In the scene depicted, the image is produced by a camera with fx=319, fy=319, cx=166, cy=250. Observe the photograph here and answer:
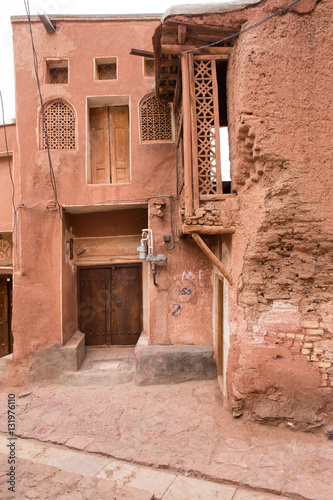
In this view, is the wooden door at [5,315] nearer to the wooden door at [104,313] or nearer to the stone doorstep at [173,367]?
the wooden door at [104,313]

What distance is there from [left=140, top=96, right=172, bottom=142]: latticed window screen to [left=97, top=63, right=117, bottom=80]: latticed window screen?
3.98 ft

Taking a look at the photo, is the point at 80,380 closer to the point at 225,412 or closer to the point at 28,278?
the point at 28,278

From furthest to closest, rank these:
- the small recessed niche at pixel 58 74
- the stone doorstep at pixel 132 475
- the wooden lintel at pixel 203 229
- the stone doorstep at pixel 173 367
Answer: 1. the small recessed niche at pixel 58 74
2. the stone doorstep at pixel 173 367
3. the wooden lintel at pixel 203 229
4. the stone doorstep at pixel 132 475

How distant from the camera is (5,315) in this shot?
8.80 metres

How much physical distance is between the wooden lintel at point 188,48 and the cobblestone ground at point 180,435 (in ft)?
18.6

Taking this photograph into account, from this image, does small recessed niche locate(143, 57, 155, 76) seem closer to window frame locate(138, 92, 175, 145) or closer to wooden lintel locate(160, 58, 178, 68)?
window frame locate(138, 92, 175, 145)

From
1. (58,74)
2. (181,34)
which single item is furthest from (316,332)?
(58,74)

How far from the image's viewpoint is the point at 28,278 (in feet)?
22.1

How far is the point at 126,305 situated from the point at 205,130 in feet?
16.1

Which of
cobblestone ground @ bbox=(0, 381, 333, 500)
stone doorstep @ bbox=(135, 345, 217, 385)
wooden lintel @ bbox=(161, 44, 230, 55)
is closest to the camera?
cobblestone ground @ bbox=(0, 381, 333, 500)

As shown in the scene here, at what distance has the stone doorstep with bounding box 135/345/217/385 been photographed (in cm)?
622

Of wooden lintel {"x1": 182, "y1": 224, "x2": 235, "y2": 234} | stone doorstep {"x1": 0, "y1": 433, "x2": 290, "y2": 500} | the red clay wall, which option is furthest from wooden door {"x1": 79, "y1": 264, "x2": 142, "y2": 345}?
wooden lintel {"x1": 182, "y1": 224, "x2": 235, "y2": 234}

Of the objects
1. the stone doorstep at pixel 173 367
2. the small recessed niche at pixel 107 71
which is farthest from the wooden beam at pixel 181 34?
the stone doorstep at pixel 173 367

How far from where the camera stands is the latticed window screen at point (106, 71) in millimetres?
7461
